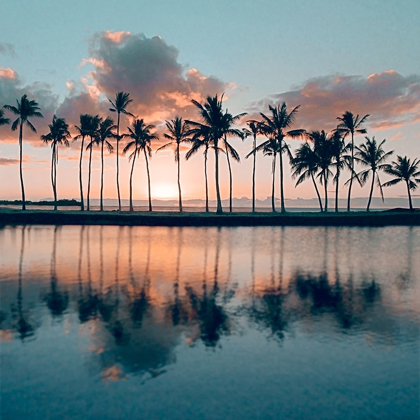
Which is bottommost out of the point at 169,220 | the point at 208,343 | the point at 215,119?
the point at 208,343

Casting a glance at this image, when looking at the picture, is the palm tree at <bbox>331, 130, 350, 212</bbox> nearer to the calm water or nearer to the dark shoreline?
the dark shoreline

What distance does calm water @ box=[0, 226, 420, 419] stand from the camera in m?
4.79

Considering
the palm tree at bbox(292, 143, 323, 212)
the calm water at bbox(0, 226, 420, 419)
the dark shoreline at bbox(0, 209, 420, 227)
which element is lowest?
the calm water at bbox(0, 226, 420, 419)

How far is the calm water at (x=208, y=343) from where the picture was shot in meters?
4.79

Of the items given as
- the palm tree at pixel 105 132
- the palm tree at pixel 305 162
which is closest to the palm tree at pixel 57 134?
the palm tree at pixel 105 132

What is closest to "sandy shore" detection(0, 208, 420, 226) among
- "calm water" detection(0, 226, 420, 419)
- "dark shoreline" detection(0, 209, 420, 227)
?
"dark shoreline" detection(0, 209, 420, 227)

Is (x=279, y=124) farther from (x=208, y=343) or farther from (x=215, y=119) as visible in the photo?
(x=208, y=343)

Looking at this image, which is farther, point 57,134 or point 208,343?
point 57,134

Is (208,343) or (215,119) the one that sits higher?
(215,119)

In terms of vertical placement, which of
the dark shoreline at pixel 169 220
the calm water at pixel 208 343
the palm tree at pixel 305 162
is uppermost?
the palm tree at pixel 305 162

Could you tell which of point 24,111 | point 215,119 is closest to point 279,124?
point 215,119

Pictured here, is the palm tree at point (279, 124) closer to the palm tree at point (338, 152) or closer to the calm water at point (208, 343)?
the palm tree at point (338, 152)

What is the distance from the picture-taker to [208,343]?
6812 mm

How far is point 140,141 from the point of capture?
57.3m
